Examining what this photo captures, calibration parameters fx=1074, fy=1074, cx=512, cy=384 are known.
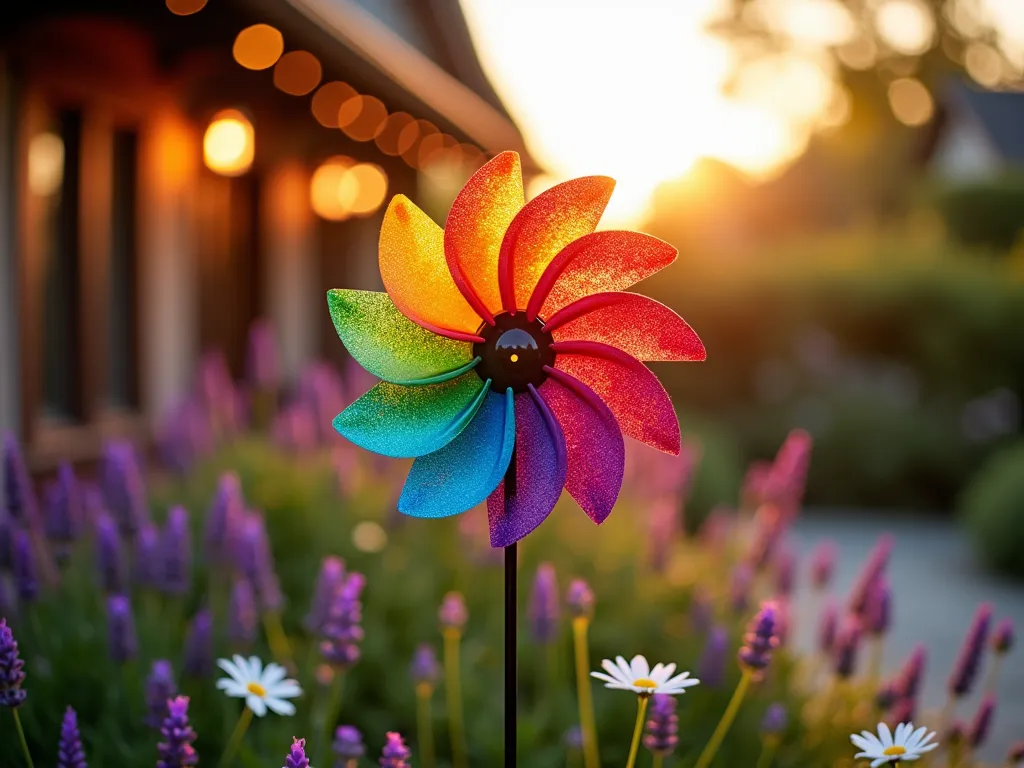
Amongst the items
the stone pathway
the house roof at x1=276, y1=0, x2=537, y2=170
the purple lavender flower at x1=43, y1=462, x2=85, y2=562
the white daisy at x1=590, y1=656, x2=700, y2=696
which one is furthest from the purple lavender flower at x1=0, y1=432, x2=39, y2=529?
the stone pathway

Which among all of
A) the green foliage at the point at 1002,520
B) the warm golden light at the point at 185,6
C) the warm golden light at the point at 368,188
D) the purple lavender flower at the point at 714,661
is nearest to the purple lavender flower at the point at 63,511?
the purple lavender flower at the point at 714,661

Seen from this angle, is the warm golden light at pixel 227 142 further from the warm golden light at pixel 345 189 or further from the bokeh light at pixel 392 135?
the warm golden light at pixel 345 189

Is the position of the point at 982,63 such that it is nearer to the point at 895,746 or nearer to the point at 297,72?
the point at 297,72

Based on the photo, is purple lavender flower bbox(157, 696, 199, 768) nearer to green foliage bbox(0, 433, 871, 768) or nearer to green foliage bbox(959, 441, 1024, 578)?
green foliage bbox(0, 433, 871, 768)

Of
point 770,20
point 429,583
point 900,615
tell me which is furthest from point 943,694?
point 770,20

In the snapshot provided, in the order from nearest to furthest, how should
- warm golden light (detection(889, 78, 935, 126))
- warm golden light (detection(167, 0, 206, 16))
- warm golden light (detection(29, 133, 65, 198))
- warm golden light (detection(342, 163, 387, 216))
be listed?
warm golden light (detection(167, 0, 206, 16))
warm golden light (detection(29, 133, 65, 198))
warm golden light (detection(342, 163, 387, 216))
warm golden light (detection(889, 78, 935, 126))

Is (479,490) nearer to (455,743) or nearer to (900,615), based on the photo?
(455,743)

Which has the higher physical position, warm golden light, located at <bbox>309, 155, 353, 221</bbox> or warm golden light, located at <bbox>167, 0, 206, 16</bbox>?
warm golden light, located at <bbox>309, 155, 353, 221</bbox>
